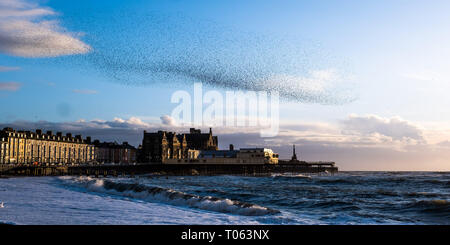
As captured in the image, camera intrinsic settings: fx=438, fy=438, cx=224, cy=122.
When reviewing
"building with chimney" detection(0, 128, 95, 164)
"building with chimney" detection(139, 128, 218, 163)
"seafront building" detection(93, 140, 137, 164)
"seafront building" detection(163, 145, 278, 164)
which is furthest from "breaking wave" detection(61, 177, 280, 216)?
"seafront building" detection(93, 140, 137, 164)

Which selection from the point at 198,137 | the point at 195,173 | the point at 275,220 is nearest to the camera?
the point at 275,220

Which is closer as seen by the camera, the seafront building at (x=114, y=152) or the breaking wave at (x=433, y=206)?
the breaking wave at (x=433, y=206)

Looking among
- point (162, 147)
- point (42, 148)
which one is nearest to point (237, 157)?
point (162, 147)

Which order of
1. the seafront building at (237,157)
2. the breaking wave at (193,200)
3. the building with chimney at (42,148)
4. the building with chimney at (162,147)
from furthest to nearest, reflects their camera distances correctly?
1. the seafront building at (237,157)
2. the building with chimney at (162,147)
3. the building with chimney at (42,148)
4. the breaking wave at (193,200)

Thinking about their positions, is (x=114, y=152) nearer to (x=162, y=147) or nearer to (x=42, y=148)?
(x=162, y=147)

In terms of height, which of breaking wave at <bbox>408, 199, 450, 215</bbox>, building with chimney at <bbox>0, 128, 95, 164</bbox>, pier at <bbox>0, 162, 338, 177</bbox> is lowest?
pier at <bbox>0, 162, 338, 177</bbox>

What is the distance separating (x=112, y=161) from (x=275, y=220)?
159m

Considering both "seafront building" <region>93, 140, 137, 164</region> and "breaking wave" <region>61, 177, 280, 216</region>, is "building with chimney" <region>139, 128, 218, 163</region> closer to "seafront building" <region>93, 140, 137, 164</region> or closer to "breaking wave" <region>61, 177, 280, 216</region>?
"seafront building" <region>93, 140, 137, 164</region>

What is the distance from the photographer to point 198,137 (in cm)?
18650

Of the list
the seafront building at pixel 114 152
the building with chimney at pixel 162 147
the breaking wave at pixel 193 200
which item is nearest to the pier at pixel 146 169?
the building with chimney at pixel 162 147

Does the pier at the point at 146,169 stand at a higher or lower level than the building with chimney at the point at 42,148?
lower

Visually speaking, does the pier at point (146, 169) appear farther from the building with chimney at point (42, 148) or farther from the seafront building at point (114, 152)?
the seafront building at point (114, 152)
